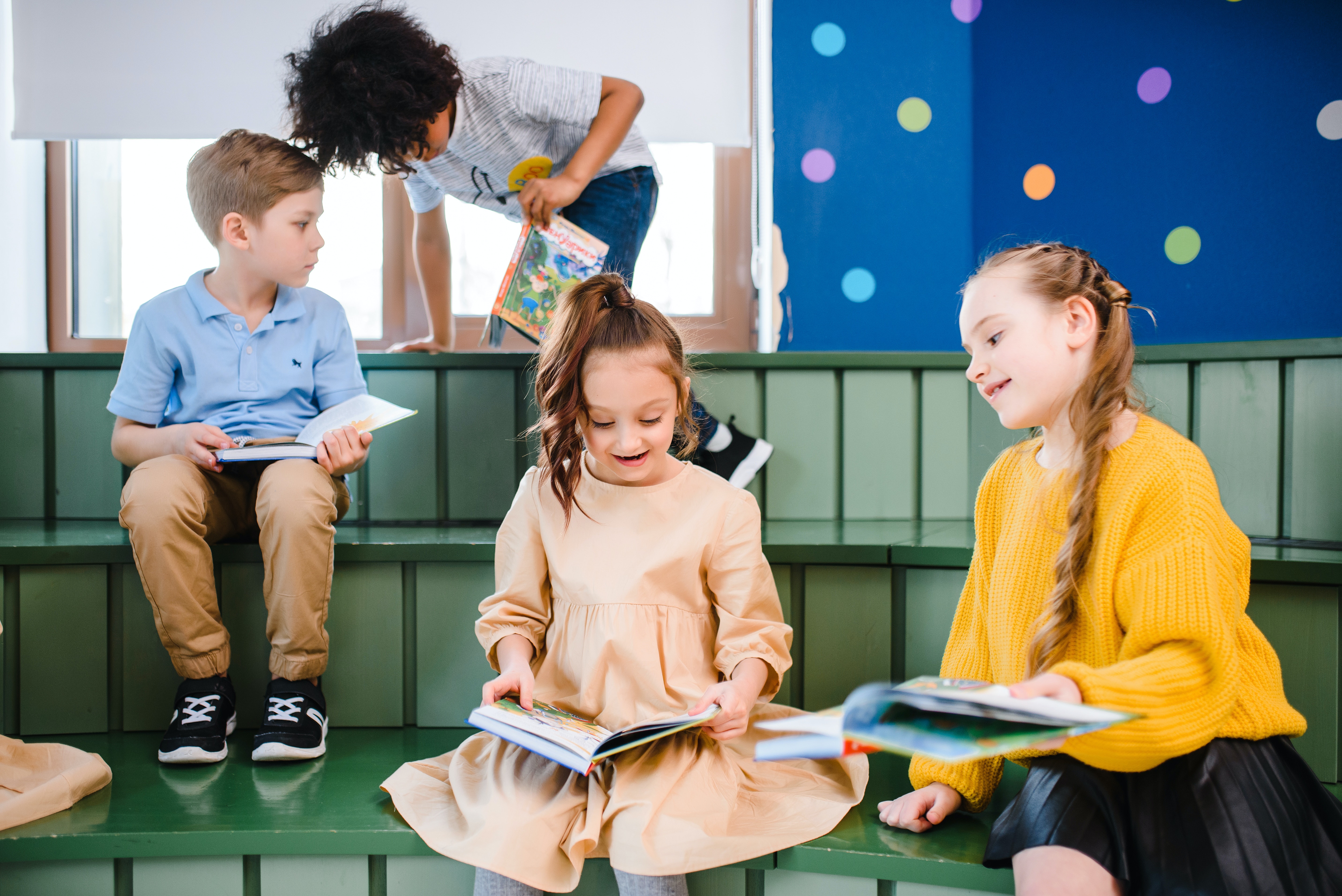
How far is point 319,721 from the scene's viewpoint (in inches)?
46.9

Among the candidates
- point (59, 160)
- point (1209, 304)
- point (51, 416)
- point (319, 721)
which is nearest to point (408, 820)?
point (319, 721)

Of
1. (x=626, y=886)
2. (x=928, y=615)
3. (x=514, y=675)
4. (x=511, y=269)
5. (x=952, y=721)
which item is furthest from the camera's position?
(x=511, y=269)

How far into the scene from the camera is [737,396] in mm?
1643

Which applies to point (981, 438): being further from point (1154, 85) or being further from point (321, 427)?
point (321, 427)

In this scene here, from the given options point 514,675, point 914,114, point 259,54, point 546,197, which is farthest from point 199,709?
point 914,114

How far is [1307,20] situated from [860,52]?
2.72 ft

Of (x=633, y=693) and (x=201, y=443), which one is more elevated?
(x=201, y=443)

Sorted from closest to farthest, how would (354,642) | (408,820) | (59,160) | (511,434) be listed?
Answer: (408,820) → (354,642) → (511,434) → (59,160)

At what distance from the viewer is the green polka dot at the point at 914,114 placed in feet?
6.29

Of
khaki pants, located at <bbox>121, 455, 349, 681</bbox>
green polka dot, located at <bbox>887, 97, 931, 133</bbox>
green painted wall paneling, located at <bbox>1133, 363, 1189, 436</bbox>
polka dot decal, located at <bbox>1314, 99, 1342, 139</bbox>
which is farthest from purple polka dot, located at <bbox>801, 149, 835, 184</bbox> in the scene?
khaki pants, located at <bbox>121, 455, 349, 681</bbox>

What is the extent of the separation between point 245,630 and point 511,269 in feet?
2.25

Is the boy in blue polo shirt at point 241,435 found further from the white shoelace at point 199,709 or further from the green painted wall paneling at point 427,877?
the green painted wall paneling at point 427,877

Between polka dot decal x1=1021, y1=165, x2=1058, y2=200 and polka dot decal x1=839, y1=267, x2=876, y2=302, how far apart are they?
0.36 meters

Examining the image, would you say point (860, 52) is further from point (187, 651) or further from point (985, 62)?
point (187, 651)
